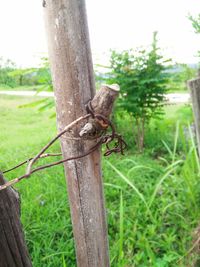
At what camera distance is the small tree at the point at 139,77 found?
336cm

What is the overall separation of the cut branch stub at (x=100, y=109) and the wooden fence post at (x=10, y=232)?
0.72 ft

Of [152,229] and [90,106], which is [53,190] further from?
[90,106]

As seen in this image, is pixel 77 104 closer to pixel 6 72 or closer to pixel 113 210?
pixel 6 72

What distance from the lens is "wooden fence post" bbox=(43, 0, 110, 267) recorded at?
0.77m

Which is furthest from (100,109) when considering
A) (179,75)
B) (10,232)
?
(179,75)

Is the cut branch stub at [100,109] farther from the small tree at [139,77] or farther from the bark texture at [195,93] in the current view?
the small tree at [139,77]

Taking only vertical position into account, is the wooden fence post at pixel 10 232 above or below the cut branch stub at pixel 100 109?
below

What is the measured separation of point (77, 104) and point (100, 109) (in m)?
0.07

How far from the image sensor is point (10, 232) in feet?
2.42

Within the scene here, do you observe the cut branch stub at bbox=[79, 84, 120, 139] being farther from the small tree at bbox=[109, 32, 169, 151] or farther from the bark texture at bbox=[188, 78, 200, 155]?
the small tree at bbox=[109, 32, 169, 151]

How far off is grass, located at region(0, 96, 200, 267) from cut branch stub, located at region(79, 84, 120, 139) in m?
0.56

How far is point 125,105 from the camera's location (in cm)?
340

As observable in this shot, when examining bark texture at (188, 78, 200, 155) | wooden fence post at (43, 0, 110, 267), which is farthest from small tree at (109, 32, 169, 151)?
wooden fence post at (43, 0, 110, 267)

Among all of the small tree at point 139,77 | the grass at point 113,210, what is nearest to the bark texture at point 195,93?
the grass at point 113,210
